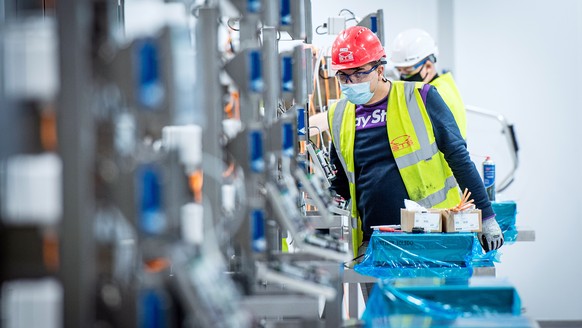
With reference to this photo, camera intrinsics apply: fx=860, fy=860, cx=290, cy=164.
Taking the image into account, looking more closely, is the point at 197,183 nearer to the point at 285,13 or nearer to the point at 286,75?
the point at 286,75

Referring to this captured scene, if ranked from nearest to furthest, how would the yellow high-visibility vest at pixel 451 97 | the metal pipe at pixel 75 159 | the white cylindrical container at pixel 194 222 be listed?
1. the metal pipe at pixel 75 159
2. the white cylindrical container at pixel 194 222
3. the yellow high-visibility vest at pixel 451 97

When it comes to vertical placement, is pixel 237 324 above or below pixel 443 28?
below

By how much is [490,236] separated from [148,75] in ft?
8.42

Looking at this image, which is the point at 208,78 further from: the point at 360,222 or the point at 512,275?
the point at 512,275

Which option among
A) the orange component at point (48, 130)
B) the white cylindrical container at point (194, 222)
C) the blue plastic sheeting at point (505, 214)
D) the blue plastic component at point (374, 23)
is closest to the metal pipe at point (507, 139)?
the blue plastic sheeting at point (505, 214)

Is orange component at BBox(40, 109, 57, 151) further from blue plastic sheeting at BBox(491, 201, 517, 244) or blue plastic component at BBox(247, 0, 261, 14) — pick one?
blue plastic sheeting at BBox(491, 201, 517, 244)

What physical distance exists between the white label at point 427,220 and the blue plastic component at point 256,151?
1316 mm

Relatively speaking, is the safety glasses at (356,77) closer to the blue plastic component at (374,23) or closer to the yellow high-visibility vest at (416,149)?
the yellow high-visibility vest at (416,149)

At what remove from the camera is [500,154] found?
702cm

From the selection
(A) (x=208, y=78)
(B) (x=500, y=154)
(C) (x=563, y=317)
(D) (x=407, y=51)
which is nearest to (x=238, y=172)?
(A) (x=208, y=78)

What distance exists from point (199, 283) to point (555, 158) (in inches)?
225

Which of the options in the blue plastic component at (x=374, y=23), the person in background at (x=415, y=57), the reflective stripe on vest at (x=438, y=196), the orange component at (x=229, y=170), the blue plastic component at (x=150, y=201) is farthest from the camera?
the person in background at (x=415, y=57)

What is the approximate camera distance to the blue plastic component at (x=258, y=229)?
2.57 meters

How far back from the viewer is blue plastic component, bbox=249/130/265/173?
8.42 ft
